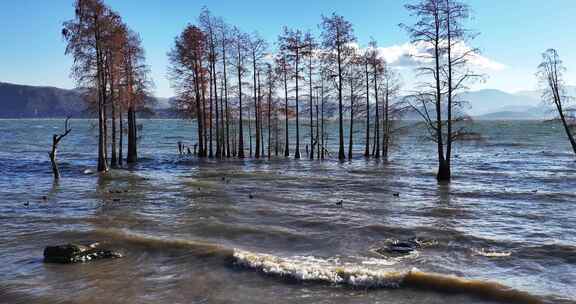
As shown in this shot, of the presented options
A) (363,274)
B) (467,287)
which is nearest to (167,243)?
(363,274)

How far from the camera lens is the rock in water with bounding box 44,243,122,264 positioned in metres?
12.1

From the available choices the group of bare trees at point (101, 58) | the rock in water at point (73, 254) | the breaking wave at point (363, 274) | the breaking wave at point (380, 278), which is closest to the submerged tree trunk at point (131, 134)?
the group of bare trees at point (101, 58)

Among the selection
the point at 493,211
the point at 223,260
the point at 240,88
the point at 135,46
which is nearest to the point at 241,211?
the point at 223,260

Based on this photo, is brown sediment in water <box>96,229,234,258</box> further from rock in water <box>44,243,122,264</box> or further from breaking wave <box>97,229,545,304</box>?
rock in water <box>44,243,122,264</box>

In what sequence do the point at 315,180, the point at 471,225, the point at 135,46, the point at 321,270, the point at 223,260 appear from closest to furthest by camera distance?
the point at 321,270
the point at 223,260
the point at 471,225
the point at 315,180
the point at 135,46

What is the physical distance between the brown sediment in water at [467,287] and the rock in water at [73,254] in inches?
300

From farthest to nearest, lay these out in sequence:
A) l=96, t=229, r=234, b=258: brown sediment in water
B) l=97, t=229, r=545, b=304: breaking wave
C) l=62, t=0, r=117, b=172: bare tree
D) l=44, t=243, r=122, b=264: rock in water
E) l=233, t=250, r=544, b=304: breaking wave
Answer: l=62, t=0, r=117, b=172: bare tree
l=96, t=229, r=234, b=258: brown sediment in water
l=44, t=243, r=122, b=264: rock in water
l=97, t=229, r=545, b=304: breaking wave
l=233, t=250, r=544, b=304: breaking wave

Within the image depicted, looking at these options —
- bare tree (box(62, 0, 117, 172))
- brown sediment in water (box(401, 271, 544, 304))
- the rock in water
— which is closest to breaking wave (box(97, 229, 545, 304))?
brown sediment in water (box(401, 271, 544, 304))

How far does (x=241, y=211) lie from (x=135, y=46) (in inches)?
951

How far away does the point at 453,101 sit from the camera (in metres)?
27.5

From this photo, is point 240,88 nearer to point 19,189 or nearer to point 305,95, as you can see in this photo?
point 305,95

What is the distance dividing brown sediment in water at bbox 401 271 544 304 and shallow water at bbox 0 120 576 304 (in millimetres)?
35

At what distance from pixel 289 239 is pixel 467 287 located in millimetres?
5797

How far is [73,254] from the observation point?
40.2ft
